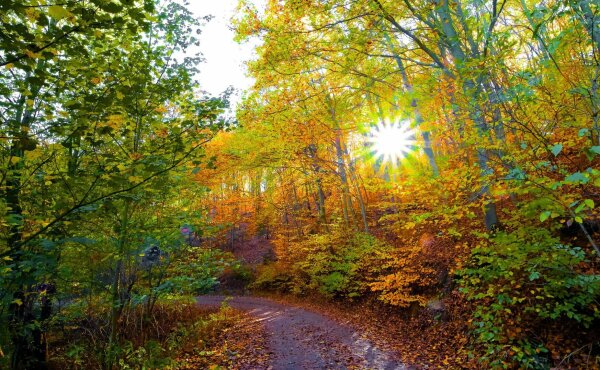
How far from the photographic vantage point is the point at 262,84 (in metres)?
8.30

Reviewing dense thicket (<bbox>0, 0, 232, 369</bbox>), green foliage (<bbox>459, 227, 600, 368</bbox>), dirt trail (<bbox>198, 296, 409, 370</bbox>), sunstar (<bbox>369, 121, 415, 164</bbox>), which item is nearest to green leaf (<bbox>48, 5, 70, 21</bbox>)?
dense thicket (<bbox>0, 0, 232, 369</bbox>)

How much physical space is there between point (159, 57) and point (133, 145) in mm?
1402

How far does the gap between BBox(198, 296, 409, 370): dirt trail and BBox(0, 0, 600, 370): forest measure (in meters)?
0.08

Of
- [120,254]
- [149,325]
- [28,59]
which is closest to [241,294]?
[149,325]

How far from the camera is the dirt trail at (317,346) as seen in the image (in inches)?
257

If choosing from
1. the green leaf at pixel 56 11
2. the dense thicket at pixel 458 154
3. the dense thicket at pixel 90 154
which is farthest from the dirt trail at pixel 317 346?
the green leaf at pixel 56 11

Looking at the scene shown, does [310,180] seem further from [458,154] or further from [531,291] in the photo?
[531,291]

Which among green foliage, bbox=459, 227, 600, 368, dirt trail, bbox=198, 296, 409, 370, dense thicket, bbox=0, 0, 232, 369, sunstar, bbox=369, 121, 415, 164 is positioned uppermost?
sunstar, bbox=369, 121, 415, 164

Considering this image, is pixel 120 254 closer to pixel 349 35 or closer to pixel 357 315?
pixel 349 35

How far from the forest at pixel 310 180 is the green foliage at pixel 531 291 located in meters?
0.06

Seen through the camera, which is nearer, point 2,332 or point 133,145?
point 133,145

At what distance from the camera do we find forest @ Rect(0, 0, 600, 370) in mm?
2707

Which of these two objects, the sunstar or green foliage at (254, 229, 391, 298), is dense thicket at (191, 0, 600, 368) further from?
the sunstar

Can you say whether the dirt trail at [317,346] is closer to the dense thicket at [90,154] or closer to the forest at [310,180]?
the forest at [310,180]
